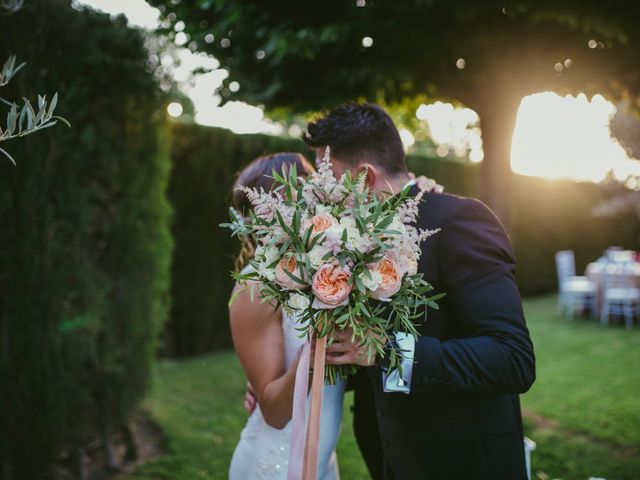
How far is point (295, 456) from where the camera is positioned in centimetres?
160

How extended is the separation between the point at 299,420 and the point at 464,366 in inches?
24.1

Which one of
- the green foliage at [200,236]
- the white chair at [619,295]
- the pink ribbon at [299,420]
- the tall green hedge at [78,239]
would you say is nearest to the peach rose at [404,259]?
the pink ribbon at [299,420]

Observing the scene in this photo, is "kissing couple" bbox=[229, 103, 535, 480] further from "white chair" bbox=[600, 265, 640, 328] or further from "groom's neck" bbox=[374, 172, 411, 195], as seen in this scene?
"white chair" bbox=[600, 265, 640, 328]

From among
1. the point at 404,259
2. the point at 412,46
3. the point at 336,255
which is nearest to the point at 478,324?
the point at 404,259

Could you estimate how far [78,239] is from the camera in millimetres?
3975

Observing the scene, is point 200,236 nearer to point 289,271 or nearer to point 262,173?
point 262,173

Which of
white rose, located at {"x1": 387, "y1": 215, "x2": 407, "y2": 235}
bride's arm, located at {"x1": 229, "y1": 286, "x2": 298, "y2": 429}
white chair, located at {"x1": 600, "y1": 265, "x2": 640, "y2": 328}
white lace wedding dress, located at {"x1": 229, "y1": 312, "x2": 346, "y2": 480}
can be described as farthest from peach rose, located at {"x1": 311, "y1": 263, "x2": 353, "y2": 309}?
white chair, located at {"x1": 600, "y1": 265, "x2": 640, "y2": 328}

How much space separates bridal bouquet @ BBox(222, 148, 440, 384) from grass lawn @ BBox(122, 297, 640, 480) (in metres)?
3.30

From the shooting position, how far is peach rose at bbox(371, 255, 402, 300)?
1.47 metres

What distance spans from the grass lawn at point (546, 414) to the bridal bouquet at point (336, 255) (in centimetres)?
330

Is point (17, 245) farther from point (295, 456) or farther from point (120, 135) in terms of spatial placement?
point (295, 456)

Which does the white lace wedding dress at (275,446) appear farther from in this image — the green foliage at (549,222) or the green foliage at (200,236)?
the green foliage at (549,222)

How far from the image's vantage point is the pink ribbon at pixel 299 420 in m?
1.60

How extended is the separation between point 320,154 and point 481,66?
10.1 feet
